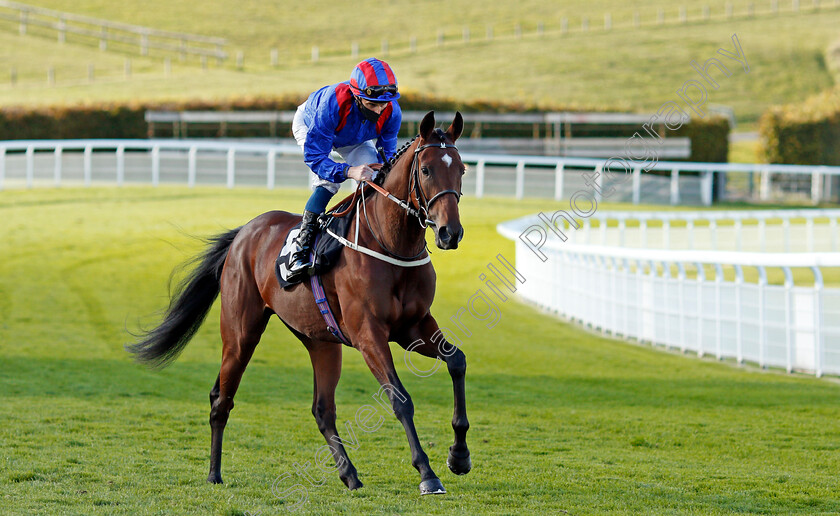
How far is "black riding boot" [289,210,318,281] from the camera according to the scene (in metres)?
5.01

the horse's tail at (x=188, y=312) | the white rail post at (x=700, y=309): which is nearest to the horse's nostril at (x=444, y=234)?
the horse's tail at (x=188, y=312)

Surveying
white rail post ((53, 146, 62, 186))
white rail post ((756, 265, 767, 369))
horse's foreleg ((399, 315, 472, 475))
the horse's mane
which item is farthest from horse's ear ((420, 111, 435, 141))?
white rail post ((53, 146, 62, 186))

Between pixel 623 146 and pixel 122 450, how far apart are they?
2430 cm

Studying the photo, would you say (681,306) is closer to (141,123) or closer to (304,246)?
(304,246)

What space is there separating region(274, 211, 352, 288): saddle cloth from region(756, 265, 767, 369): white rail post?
557 centimetres

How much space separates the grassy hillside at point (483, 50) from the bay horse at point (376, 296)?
3493cm

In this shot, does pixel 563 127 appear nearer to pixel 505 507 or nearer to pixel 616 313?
pixel 616 313

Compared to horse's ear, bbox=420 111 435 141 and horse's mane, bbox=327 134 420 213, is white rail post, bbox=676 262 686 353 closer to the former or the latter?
horse's mane, bbox=327 134 420 213

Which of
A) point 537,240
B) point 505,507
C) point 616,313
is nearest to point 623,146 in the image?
point 537,240

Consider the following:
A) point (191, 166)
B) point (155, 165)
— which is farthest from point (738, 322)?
point (155, 165)

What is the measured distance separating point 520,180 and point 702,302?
1278 cm

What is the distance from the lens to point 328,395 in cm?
534

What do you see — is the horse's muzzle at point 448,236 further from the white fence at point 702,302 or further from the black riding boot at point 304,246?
the white fence at point 702,302

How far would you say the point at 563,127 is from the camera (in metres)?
29.7
